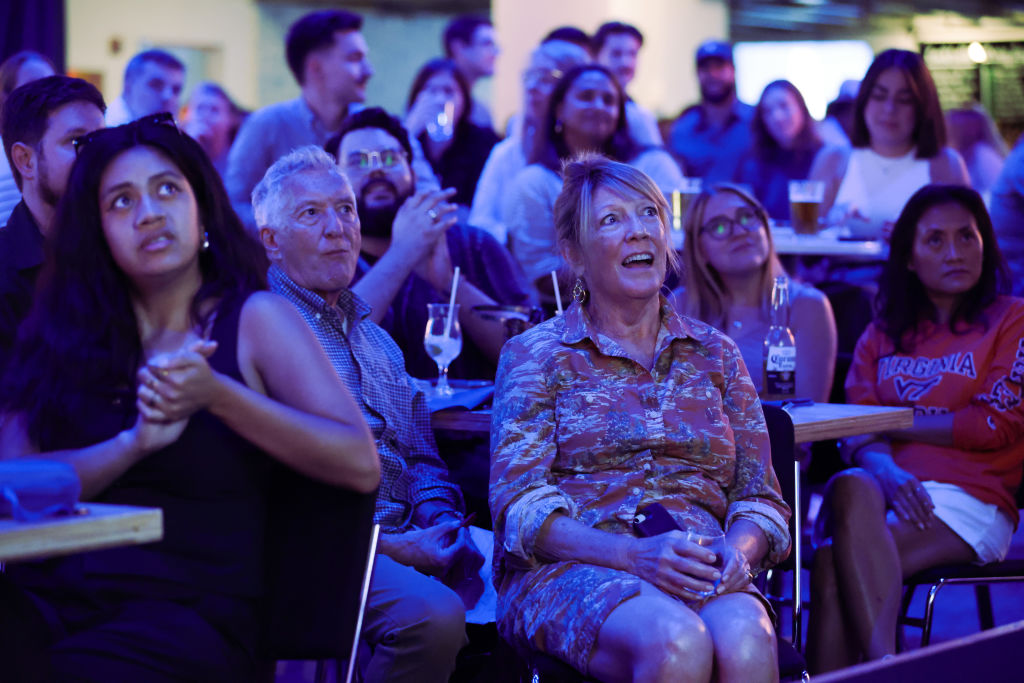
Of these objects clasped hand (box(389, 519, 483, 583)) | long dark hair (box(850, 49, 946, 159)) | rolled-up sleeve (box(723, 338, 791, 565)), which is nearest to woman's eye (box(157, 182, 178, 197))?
clasped hand (box(389, 519, 483, 583))

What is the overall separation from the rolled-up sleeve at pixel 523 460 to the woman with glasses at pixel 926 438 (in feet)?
3.28

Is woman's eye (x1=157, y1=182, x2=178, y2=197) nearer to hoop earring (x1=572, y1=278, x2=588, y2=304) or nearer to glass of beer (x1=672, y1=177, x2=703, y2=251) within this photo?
hoop earring (x1=572, y1=278, x2=588, y2=304)

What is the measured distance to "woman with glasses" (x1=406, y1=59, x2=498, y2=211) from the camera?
544cm

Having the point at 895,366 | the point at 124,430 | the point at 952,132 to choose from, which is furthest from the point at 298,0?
the point at 124,430

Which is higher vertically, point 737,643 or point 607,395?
point 607,395

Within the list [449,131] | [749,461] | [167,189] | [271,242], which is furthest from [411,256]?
[449,131]

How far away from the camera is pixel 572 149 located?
4551mm

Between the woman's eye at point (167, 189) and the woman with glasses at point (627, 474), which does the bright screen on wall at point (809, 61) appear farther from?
the woman's eye at point (167, 189)

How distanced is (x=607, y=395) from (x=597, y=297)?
242 mm

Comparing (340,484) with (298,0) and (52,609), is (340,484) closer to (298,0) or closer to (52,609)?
(52,609)

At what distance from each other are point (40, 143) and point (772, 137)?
385cm

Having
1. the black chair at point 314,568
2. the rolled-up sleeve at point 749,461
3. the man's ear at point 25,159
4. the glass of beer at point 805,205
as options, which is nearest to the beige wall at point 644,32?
the glass of beer at point 805,205

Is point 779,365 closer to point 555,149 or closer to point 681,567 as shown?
point 681,567

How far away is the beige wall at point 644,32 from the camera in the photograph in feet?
27.4
